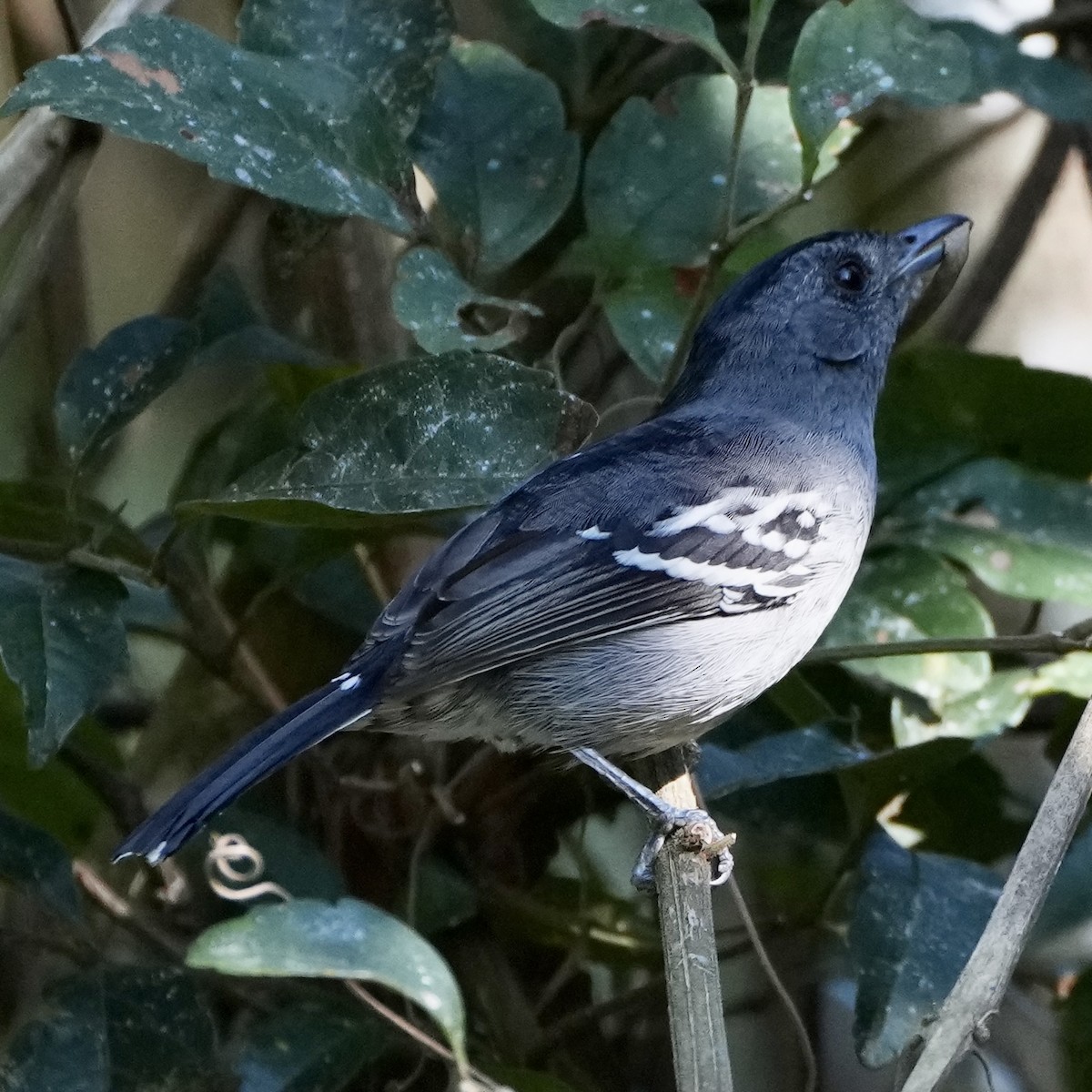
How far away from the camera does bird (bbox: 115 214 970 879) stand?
1829mm

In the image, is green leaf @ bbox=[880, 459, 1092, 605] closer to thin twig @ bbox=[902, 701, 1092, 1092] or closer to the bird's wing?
the bird's wing

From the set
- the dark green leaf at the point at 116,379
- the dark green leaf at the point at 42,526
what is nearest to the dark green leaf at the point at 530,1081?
the dark green leaf at the point at 42,526

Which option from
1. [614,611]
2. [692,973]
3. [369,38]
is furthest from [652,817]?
[369,38]

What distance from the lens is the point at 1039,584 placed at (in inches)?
80.5

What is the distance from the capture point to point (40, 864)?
1.87m

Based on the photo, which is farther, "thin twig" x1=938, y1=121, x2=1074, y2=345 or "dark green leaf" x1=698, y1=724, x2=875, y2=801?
"thin twig" x1=938, y1=121, x2=1074, y2=345

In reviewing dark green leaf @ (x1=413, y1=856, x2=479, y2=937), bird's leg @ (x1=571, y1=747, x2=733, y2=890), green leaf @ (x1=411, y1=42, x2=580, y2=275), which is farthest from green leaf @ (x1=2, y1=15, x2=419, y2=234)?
dark green leaf @ (x1=413, y1=856, x2=479, y2=937)

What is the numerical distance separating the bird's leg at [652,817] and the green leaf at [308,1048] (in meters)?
0.40

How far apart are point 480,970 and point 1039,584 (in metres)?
1.01

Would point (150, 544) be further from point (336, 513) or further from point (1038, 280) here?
point (1038, 280)

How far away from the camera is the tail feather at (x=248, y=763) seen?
165 cm

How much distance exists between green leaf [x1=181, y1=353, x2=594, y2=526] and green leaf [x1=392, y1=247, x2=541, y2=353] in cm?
4

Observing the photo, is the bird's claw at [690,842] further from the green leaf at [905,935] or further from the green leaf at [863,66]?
the green leaf at [863,66]

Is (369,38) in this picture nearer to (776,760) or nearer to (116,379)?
(116,379)
